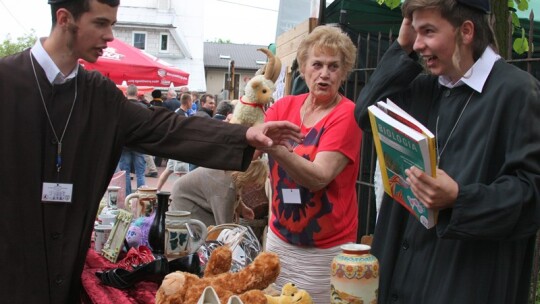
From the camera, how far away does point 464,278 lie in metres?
1.62

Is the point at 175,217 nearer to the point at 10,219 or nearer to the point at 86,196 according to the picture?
the point at 86,196

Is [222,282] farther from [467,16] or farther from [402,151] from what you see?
[467,16]

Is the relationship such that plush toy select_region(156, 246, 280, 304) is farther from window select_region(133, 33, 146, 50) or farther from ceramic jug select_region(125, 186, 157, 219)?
window select_region(133, 33, 146, 50)

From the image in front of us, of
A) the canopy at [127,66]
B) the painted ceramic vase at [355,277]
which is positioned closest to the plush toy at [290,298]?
the painted ceramic vase at [355,277]

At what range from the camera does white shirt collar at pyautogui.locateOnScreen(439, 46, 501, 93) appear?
1.69 metres

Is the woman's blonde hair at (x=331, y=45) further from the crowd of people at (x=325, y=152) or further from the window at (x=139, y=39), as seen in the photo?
the window at (x=139, y=39)

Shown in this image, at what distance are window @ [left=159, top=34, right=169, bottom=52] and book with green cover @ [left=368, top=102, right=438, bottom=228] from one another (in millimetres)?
44519

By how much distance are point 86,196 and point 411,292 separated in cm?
113

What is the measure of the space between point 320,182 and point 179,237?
24.1 inches

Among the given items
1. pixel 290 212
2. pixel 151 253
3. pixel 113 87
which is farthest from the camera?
pixel 290 212

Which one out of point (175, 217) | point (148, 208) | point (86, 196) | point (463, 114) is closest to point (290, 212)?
point (175, 217)

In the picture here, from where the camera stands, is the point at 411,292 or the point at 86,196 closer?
the point at 411,292

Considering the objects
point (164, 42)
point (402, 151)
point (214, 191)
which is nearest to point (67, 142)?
point (402, 151)

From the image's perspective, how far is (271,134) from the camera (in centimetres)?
217
